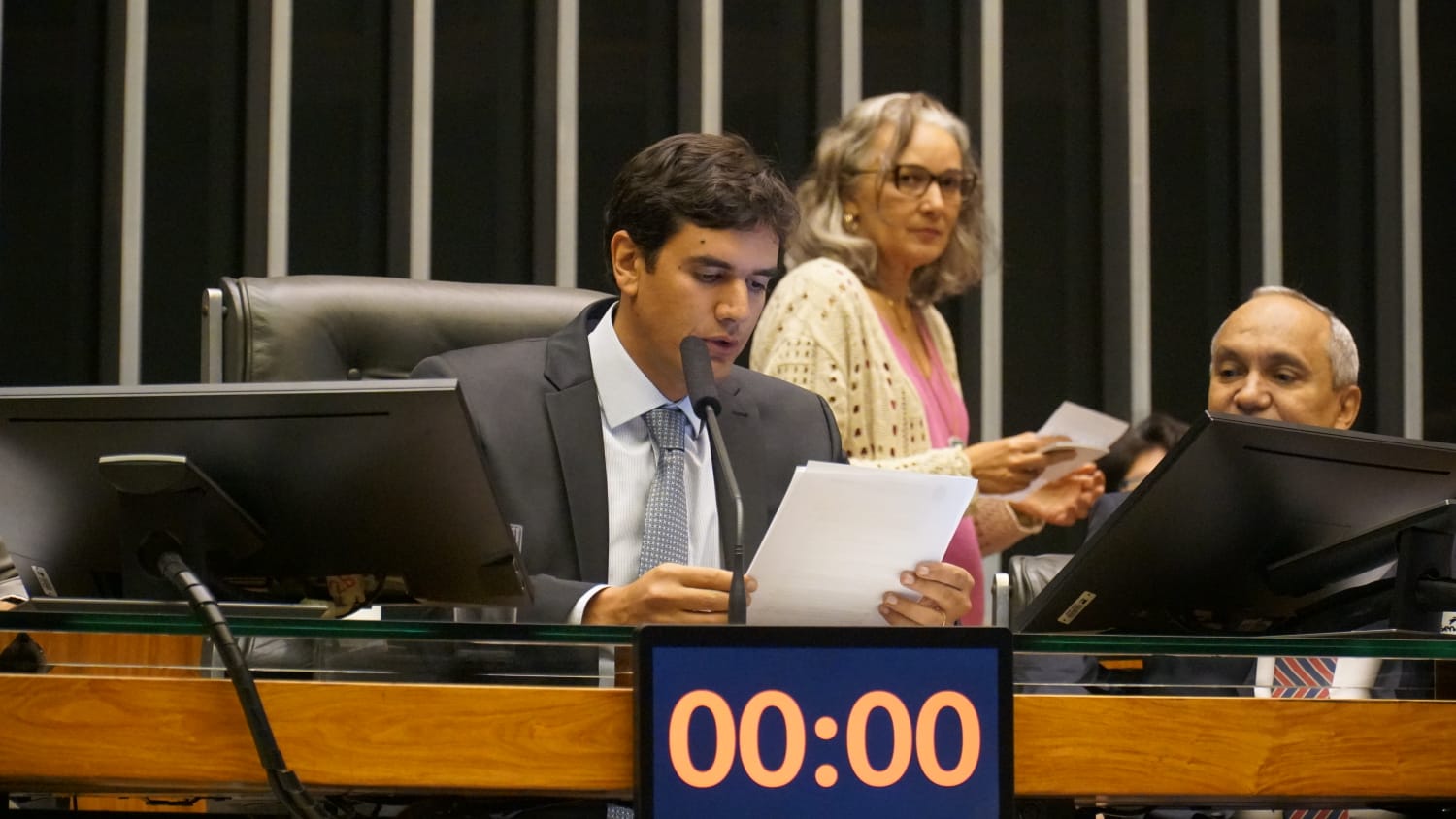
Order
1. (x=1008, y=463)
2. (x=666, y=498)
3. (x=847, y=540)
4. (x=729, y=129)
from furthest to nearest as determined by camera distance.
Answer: (x=729, y=129), (x=1008, y=463), (x=666, y=498), (x=847, y=540)

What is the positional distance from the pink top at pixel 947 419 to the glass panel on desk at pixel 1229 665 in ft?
4.27

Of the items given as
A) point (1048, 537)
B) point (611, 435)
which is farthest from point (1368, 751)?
point (1048, 537)

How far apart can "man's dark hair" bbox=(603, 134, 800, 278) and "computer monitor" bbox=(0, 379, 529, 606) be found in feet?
2.55

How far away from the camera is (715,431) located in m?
1.57

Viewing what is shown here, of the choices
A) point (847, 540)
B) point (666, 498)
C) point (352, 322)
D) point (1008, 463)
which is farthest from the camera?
point (1008, 463)

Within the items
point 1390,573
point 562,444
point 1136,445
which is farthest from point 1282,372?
point 562,444

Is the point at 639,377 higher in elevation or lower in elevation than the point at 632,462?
higher

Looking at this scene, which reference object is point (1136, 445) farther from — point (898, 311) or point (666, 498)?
point (666, 498)

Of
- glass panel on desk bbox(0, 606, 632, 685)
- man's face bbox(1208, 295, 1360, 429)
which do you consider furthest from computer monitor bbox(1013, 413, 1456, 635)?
man's face bbox(1208, 295, 1360, 429)

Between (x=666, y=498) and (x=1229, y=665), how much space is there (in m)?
0.86

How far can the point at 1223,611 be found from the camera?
155 centimetres

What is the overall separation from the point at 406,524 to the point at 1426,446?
0.94m

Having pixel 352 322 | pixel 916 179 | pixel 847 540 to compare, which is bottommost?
pixel 847 540

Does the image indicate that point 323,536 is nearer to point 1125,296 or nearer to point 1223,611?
point 1223,611
